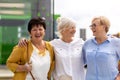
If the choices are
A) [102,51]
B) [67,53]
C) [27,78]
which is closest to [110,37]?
[102,51]

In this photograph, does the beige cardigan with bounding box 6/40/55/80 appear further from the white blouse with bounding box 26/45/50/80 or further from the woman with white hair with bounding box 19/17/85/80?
the woman with white hair with bounding box 19/17/85/80

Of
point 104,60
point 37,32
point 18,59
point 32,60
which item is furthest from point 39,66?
point 104,60

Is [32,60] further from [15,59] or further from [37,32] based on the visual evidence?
[37,32]

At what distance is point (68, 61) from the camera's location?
3.72 metres

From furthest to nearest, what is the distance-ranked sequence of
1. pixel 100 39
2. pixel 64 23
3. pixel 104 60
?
pixel 64 23
pixel 100 39
pixel 104 60

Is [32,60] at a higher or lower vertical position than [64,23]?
lower

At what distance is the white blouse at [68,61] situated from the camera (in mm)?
3717

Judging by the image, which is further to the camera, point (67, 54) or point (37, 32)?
point (67, 54)

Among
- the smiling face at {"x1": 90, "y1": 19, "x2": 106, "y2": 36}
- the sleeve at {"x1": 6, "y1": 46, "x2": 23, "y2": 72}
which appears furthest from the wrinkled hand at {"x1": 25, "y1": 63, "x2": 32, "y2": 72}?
the smiling face at {"x1": 90, "y1": 19, "x2": 106, "y2": 36}

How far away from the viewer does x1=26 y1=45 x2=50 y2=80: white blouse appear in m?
3.59

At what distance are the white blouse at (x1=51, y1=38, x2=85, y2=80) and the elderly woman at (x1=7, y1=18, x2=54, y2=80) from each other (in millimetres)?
118

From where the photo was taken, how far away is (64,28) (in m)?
3.75

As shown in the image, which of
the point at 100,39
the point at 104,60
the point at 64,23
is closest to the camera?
the point at 104,60

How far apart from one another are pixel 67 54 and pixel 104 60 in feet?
1.37
